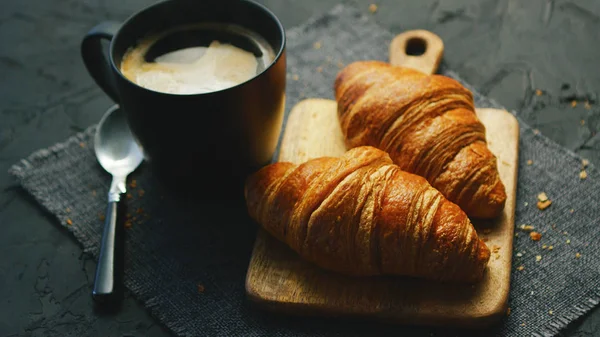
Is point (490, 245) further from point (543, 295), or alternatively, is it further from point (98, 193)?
point (98, 193)

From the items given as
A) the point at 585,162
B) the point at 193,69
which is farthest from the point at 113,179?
the point at 585,162

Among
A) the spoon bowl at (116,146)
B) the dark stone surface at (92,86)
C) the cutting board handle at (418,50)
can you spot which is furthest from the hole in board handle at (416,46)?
the spoon bowl at (116,146)

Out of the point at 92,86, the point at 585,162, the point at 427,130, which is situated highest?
the point at 427,130

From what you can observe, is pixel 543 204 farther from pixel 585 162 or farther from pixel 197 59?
pixel 197 59

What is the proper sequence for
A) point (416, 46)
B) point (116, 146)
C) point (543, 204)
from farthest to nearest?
point (416, 46) → point (116, 146) → point (543, 204)

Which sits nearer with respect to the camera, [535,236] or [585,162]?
[535,236]

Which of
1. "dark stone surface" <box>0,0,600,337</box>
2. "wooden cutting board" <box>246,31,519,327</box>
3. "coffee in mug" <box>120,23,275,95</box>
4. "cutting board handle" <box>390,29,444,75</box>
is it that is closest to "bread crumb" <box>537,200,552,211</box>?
"wooden cutting board" <box>246,31,519,327</box>
